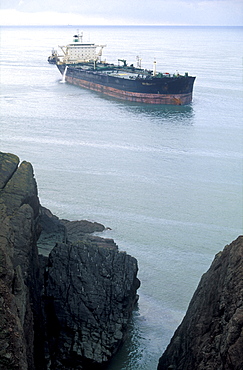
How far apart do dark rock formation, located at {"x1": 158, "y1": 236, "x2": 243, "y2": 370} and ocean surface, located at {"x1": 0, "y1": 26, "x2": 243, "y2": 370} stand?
5.90 ft

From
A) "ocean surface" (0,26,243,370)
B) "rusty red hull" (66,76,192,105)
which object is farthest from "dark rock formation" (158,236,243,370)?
"rusty red hull" (66,76,192,105)

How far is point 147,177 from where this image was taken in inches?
802

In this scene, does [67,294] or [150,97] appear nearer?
[67,294]

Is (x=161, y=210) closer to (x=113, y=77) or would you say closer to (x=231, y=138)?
(x=231, y=138)

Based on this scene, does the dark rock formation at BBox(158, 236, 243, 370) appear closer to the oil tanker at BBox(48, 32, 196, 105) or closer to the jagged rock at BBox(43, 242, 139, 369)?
the jagged rock at BBox(43, 242, 139, 369)

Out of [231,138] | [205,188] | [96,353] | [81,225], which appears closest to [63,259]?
[96,353]

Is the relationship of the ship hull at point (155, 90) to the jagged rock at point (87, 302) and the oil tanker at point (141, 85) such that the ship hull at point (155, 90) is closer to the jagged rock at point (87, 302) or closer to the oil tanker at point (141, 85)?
the oil tanker at point (141, 85)

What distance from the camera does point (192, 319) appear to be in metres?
6.75

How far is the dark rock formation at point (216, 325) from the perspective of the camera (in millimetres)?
5215

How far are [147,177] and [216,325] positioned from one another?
14.6 metres

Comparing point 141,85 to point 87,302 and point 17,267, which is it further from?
point 17,267

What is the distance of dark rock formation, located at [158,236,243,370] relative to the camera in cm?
521

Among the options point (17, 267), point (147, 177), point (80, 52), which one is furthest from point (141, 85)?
point (17, 267)

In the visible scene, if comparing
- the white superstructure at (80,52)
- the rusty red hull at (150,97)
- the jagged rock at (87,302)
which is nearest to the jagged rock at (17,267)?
the jagged rock at (87,302)
